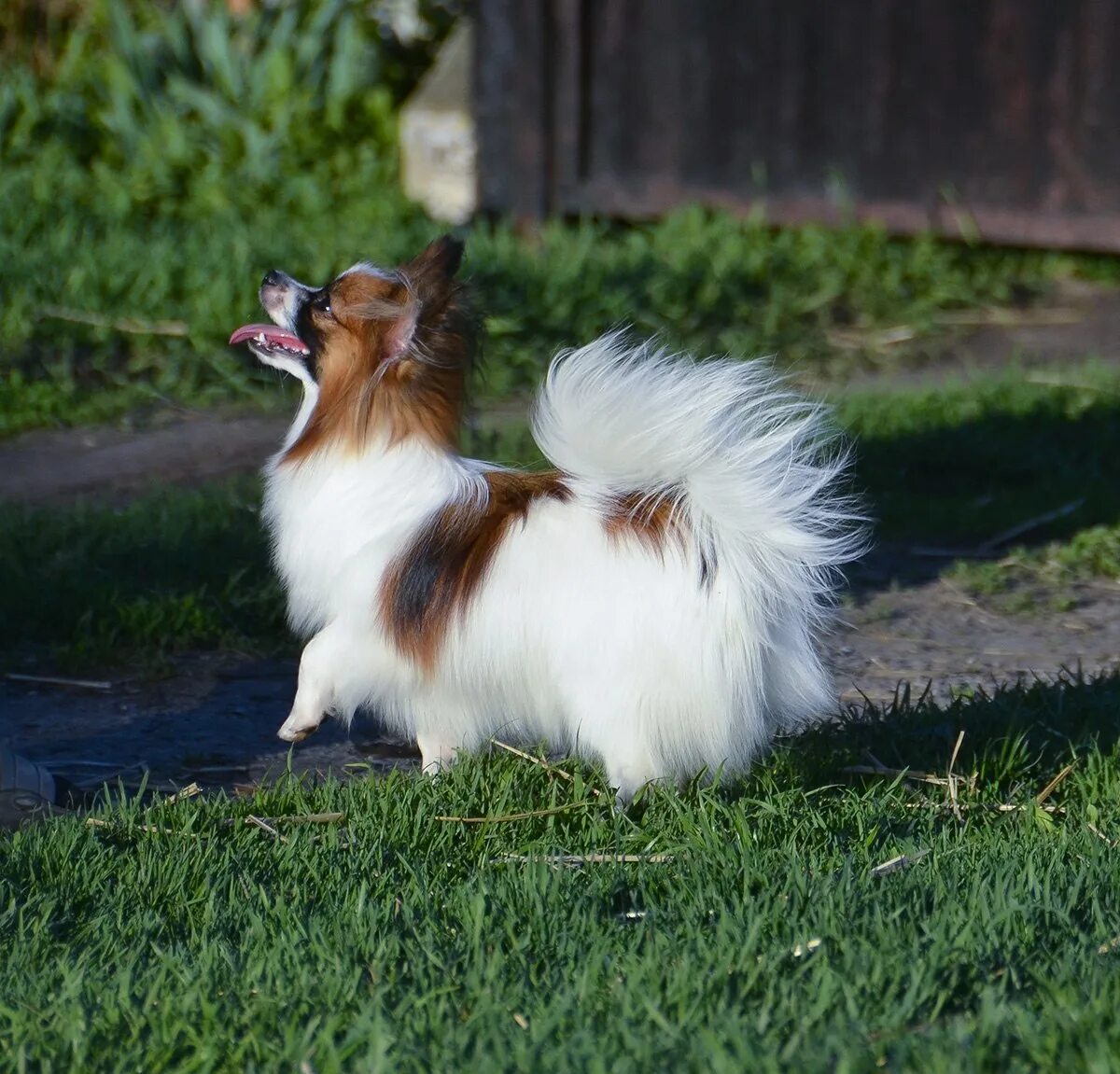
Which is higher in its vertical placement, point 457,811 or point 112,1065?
point 112,1065

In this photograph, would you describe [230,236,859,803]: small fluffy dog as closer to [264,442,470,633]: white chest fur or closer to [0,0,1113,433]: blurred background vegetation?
[264,442,470,633]: white chest fur

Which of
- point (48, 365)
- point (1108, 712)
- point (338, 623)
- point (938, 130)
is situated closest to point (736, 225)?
point (938, 130)

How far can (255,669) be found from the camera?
14.1 feet

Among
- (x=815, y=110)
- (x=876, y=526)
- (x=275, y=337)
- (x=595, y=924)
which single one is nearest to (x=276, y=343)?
(x=275, y=337)

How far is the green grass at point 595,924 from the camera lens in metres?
2.27

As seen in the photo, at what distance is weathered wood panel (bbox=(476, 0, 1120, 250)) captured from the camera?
771cm

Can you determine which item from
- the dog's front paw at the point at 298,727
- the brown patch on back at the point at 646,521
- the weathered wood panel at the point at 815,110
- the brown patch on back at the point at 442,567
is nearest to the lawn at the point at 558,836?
the dog's front paw at the point at 298,727

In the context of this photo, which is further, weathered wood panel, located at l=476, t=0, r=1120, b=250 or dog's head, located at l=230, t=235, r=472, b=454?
weathered wood panel, located at l=476, t=0, r=1120, b=250

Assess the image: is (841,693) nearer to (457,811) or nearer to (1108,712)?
(1108,712)

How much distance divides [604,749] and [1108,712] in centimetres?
134

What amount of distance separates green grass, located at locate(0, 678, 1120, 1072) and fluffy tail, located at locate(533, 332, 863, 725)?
Result: 0.37m

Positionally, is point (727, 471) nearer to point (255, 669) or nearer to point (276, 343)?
point (276, 343)

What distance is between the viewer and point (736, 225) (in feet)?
26.7

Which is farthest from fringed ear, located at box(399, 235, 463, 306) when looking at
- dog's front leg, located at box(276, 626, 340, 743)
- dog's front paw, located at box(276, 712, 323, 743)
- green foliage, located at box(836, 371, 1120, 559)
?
green foliage, located at box(836, 371, 1120, 559)
